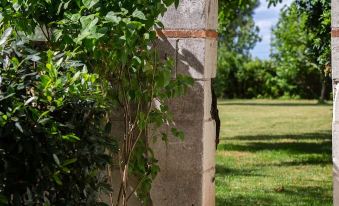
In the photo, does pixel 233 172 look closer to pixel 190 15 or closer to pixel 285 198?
pixel 285 198

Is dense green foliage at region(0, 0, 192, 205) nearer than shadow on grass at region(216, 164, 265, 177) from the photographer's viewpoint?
Yes

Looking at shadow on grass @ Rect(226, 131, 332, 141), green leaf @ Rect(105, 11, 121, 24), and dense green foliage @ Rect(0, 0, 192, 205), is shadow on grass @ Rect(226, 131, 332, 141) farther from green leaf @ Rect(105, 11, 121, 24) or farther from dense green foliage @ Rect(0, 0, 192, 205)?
green leaf @ Rect(105, 11, 121, 24)

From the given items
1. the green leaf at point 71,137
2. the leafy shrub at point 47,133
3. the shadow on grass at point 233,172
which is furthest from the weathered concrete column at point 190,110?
the shadow on grass at point 233,172

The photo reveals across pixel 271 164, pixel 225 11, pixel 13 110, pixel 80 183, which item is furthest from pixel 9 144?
pixel 225 11

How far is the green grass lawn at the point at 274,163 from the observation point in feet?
27.6

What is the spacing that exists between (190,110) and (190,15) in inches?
26.3

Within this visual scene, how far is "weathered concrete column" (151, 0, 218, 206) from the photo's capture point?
510 centimetres

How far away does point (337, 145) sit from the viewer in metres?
4.94

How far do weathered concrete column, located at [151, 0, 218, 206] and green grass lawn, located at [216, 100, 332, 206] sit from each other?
104 inches

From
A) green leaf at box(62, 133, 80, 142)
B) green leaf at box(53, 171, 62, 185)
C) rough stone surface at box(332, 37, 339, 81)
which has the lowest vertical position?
green leaf at box(53, 171, 62, 185)

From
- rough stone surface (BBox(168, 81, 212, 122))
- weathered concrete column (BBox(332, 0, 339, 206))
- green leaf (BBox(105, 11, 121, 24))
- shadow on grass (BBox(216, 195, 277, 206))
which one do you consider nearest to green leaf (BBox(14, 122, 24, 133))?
green leaf (BBox(105, 11, 121, 24))

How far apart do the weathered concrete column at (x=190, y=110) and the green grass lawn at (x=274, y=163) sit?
8.68 feet

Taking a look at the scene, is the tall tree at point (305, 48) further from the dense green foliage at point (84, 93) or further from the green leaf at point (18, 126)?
the green leaf at point (18, 126)

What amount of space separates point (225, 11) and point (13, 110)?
10.2 metres
